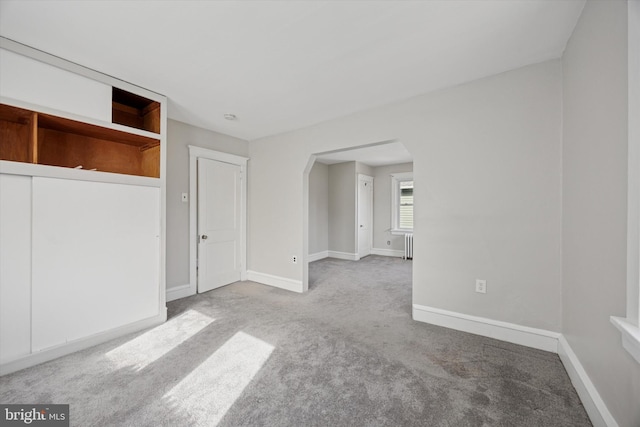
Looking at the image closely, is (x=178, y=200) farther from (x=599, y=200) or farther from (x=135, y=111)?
(x=599, y=200)

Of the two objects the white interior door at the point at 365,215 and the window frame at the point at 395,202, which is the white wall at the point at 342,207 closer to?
the white interior door at the point at 365,215

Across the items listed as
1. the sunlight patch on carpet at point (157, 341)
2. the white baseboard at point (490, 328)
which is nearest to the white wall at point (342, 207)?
the white baseboard at point (490, 328)

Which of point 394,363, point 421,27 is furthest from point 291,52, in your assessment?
point 394,363

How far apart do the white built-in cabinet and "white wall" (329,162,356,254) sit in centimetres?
443

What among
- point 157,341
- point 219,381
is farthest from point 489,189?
point 157,341

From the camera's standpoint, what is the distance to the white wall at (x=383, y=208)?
22.6 ft

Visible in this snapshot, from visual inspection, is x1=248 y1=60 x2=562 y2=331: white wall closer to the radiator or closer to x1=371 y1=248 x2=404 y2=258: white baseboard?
the radiator

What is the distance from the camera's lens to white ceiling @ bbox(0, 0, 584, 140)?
5.35 feet

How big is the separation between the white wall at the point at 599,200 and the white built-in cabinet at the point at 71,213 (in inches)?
139

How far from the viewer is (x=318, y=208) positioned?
661 centimetres

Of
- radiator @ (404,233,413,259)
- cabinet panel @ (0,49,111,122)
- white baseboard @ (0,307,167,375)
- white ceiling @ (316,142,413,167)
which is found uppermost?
white ceiling @ (316,142,413,167)

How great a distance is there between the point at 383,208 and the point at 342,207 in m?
1.25

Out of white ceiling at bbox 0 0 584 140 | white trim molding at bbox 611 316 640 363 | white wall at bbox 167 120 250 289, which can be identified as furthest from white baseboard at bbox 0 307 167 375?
white trim molding at bbox 611 316 640 363

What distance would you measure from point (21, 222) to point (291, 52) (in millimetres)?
2500
